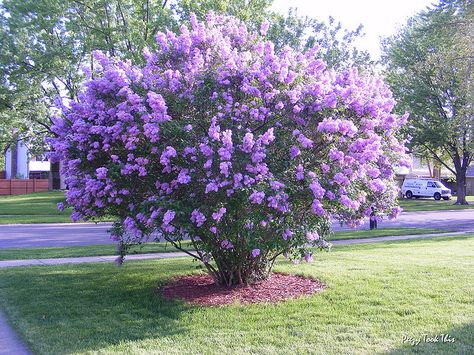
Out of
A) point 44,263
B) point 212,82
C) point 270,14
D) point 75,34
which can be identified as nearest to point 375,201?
point 212,82

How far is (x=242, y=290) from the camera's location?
8008 millimetres

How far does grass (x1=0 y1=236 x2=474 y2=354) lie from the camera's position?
541 cm

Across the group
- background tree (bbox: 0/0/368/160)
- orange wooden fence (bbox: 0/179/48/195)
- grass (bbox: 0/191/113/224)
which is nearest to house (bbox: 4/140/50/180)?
orange wooden fence (bbox: 0/179/48/195)

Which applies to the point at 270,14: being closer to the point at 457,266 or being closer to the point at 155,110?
the point at 457,266

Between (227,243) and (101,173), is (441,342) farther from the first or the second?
(101,173)

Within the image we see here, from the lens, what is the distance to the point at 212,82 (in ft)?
23.1

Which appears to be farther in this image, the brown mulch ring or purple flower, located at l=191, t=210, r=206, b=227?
the brown mulch ring

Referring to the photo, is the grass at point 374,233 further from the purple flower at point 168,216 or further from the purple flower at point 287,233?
the purple flower at point 168,216

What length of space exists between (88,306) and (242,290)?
2323 millimetres

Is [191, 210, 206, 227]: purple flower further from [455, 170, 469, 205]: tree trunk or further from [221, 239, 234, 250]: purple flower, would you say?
[455, 170, 469, 205]: tree trunk

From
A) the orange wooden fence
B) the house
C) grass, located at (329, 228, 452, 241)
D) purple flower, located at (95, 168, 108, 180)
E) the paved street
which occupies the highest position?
the house

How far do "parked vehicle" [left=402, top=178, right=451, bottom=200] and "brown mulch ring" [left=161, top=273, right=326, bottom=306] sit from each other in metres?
40.7

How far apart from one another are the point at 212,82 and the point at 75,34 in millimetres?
21586

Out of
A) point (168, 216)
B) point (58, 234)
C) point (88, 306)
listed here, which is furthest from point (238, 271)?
point (58, 234)
